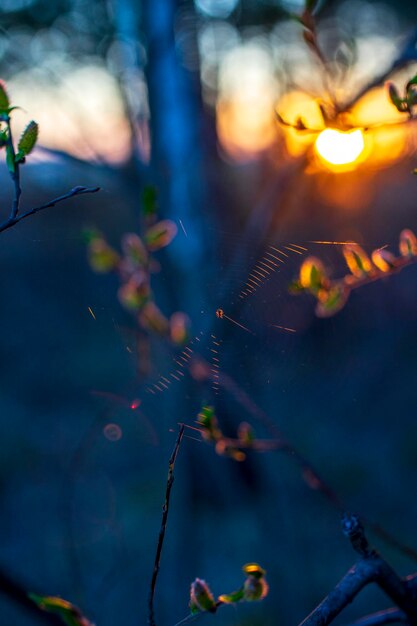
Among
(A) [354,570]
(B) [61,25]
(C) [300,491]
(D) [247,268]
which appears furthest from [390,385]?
(A) [354,570]

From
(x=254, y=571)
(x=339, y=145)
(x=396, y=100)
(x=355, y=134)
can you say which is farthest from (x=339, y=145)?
(x=254, y=571)

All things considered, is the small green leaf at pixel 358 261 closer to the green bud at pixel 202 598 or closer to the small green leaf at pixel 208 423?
the small green leaf at pixel 208 423

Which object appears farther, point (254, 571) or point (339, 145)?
point (339, 145)

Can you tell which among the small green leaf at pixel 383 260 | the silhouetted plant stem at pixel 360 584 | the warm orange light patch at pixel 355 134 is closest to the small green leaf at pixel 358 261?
the small green leaf at pixel 383 260

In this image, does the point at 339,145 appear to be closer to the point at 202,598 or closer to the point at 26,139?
the point at 26,139

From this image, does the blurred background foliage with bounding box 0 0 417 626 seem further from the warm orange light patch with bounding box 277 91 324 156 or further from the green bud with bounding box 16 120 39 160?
the green bud with bounding box 16 120 39 160

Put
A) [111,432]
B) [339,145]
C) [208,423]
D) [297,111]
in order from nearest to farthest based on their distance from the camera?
1. [208,423]
2. [339,145]
3. [297,111]
4. [111,432]

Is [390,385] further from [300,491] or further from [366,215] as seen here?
[366,215]

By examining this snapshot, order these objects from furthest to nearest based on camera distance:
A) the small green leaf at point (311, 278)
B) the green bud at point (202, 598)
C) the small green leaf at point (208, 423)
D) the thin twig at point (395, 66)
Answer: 1. the thin twig at point (395, 66)
2. the small green leaf at point (311, 278)
3. the small green leaf at point (208, 423)
4. the green bud at point (202, 598)

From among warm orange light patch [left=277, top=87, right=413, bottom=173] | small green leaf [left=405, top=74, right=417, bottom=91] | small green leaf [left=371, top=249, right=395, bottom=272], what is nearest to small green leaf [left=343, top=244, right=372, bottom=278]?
small green leaf [left=371, top=249, right=395, bottom=272]
